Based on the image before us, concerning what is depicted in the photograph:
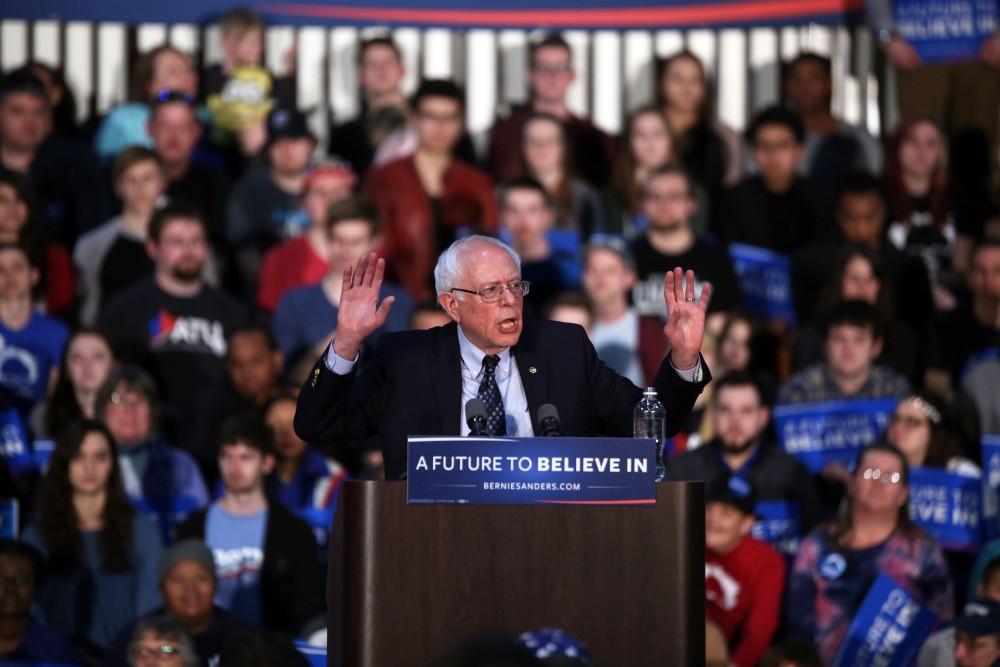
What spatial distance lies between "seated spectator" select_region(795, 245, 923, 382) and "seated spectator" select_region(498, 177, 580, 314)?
109 centimetres

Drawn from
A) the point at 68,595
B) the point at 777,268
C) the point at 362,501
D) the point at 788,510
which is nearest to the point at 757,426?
the point at 788,510

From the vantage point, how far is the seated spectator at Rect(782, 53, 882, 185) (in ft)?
31.1

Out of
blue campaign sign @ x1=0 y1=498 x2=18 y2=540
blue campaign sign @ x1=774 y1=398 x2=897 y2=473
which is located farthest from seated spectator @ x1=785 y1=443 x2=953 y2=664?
blue campaign sign @ x1=0 y1=498 x2=18 y2=540

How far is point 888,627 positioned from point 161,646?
2387 mm

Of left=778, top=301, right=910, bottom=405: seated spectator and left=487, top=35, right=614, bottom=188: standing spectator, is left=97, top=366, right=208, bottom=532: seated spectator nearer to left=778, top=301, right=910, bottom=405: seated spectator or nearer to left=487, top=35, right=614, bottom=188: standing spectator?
left=778, top=301, right=910, bottom=405: seated spectator

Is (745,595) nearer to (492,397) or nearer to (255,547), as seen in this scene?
(255,547)

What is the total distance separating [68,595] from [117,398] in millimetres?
866

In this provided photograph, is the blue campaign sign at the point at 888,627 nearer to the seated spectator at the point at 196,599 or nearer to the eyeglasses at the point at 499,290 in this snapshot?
the seated spectator at the point at 196,599

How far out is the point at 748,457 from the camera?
7.18 meters

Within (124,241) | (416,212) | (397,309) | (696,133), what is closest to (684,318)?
(397,309)

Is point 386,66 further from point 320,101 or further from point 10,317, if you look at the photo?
point 10,317

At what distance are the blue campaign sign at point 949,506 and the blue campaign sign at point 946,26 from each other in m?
3.20

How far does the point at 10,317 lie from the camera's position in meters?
7.76

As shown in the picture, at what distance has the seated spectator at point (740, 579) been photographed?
6597 millimetres
